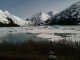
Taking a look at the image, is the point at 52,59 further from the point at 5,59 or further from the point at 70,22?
the point at 70,22

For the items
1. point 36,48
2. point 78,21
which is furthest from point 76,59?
point 78,21

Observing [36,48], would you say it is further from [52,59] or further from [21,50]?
[52,59]

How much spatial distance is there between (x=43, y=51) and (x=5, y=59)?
10344mm

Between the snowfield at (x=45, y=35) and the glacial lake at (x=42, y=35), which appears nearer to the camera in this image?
the glacial lake at (x=42, y=35)

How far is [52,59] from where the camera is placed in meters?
10.2

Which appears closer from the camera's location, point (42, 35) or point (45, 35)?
point (45, 35)

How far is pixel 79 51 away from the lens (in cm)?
2155

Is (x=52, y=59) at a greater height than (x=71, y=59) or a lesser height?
greater

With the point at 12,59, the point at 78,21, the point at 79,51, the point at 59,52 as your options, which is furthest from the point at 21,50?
the point at 78,21

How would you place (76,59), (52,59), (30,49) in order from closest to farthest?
(52,59) < (76,59) < (30,49)

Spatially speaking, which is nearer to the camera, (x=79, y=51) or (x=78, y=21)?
(x=79, y=51)

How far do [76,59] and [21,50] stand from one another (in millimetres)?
6706

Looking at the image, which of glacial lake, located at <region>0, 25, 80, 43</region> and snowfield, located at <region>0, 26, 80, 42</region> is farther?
snowfield, located at <region>0, 26, 80, 42</region>

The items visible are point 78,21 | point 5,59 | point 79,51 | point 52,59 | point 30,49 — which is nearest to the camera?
point 52,59
